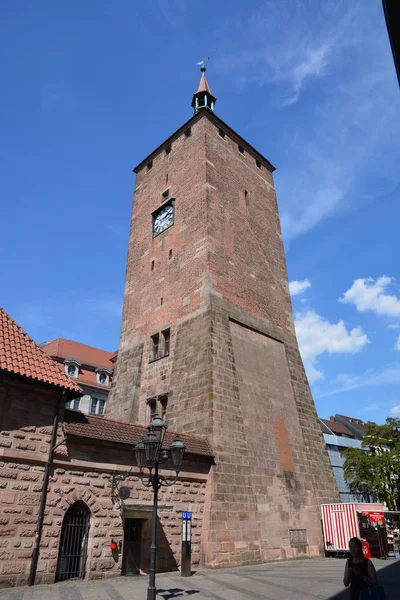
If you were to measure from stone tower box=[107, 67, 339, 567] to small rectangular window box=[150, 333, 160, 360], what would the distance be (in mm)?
51

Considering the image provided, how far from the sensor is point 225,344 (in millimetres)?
17031

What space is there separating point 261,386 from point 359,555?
1227cm

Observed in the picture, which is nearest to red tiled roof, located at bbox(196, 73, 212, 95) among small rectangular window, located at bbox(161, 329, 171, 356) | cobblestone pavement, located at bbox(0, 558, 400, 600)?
small rectangular window, located at bbox(161, 329, 171, 356)

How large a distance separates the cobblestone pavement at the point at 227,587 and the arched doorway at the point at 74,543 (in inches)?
14.5

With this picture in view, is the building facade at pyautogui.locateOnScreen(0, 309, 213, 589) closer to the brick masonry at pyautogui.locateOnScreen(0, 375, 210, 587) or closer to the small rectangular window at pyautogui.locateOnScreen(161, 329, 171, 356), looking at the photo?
the brick masonry at pyautogui.locateOnScreen(0, 375, 210, 587)

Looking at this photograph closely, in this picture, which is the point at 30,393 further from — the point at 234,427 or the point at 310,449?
the point at 310,449

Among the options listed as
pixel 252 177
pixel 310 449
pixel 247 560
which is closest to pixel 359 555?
pixel 247 560

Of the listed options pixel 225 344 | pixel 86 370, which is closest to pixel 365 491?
pixel 86 370

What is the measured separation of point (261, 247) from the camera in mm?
22875

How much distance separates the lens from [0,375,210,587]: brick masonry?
33.1ft

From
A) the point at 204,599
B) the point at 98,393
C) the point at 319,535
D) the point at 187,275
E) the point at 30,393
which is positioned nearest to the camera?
the point at 204,599

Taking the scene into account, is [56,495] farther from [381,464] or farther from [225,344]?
[381,464]

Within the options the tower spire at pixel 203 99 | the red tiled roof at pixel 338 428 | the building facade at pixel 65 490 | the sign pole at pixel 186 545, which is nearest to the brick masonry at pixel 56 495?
the building facade at pixel 65 490

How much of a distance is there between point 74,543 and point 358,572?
805cm
